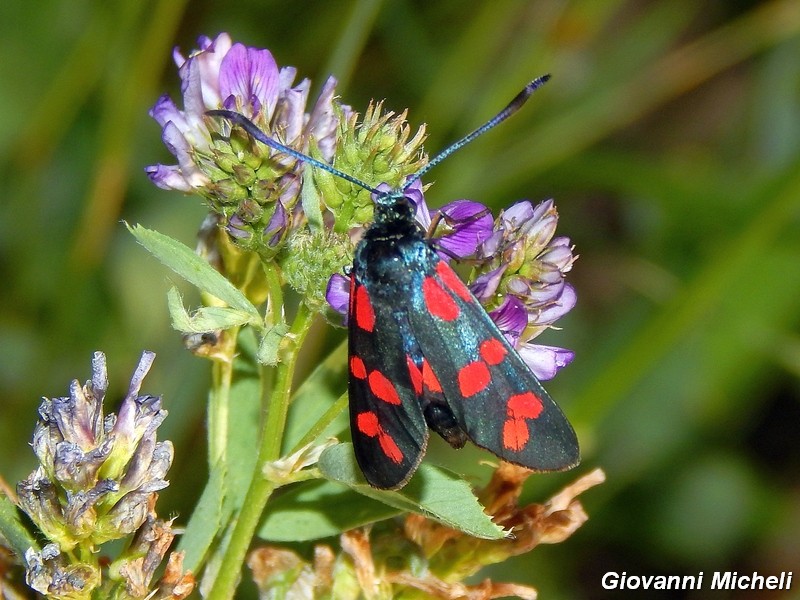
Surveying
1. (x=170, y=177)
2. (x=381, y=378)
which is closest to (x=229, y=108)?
(x=170, y=177)

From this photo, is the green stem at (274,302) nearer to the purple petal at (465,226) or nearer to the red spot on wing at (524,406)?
the purple petal at (465,226)

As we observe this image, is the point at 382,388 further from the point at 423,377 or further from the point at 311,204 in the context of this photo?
the point at 311,204

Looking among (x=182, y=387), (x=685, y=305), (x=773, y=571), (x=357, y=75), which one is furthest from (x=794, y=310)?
(x=182, y=387)

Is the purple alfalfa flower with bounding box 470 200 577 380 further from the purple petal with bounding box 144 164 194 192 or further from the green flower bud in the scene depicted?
the purple petal with bounding box 144 164 194 192

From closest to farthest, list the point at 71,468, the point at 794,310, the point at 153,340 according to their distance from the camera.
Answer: the point at 71,468 < the point at 153,340 < the point at 794,310

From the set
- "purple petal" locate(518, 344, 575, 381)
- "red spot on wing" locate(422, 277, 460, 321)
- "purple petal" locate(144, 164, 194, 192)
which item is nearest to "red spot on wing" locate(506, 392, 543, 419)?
"purple petal" locate(518, 344, 575, 381)

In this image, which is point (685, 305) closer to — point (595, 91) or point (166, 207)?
point (595, 91)
